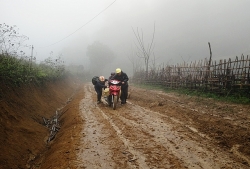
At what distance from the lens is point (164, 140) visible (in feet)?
16.0

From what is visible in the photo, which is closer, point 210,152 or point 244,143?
point 210,152

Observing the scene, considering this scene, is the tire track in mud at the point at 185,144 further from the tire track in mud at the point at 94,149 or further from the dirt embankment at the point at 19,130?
the dirt embankment at the point at 19,130

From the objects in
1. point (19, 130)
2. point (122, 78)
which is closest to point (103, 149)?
point (19, 130)

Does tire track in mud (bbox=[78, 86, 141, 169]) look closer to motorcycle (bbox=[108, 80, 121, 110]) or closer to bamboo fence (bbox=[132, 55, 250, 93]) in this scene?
motorcycle (bbox=[108, 80, 121, 110])

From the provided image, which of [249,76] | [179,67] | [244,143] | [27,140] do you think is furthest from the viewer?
[179,67]

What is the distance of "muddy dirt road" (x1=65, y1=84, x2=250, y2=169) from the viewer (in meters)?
3.80

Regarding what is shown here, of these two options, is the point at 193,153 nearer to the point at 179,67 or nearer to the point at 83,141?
the point at 83,141

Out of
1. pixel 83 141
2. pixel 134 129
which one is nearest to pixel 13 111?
pixel 83 141

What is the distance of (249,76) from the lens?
988 cm

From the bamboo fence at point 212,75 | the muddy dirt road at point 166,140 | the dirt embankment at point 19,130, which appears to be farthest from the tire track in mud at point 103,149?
the bamboo fence at point 212,75

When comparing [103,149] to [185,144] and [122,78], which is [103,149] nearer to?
[185,144]

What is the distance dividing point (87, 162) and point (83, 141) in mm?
1195

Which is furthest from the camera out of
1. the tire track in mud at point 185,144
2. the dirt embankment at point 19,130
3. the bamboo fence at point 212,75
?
the bamboo fence at point 212,75

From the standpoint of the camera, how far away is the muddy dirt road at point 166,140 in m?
3.80
